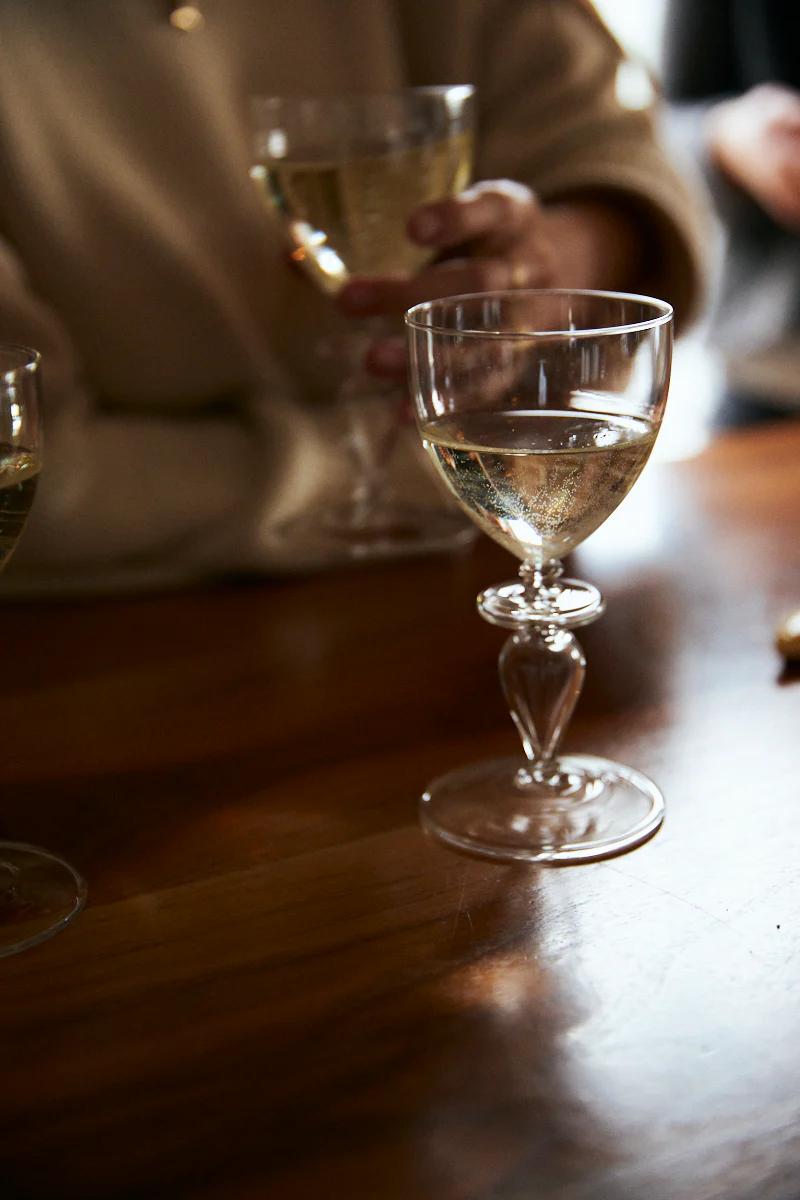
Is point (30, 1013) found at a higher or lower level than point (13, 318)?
lower

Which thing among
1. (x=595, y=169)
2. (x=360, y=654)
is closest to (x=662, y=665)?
(x=360, y=654)

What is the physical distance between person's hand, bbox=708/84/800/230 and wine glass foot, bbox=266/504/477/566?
132 centimetres

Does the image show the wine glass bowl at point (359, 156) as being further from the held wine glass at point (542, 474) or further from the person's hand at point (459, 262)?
the held wine glass at point (542, 474)

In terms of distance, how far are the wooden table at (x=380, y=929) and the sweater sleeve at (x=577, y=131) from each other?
45cm

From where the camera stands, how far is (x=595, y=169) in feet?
3.72

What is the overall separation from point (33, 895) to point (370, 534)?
44cm

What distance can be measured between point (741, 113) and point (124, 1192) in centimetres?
202

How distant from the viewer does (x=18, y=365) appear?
0.53 m

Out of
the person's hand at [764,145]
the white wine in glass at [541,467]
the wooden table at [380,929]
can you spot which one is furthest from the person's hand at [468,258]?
the person's hand at [764,145]

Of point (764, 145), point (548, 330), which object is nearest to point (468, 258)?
point (548, 330)

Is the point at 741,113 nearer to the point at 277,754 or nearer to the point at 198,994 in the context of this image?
the point at 277,754

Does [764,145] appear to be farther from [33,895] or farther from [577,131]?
[33,895]

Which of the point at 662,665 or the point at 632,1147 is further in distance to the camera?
the point at 662,665

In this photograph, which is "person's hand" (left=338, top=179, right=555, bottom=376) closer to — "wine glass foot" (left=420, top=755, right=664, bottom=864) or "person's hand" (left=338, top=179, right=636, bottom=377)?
"person's hand" (left=338, top=179, right=636, bottom=377)
